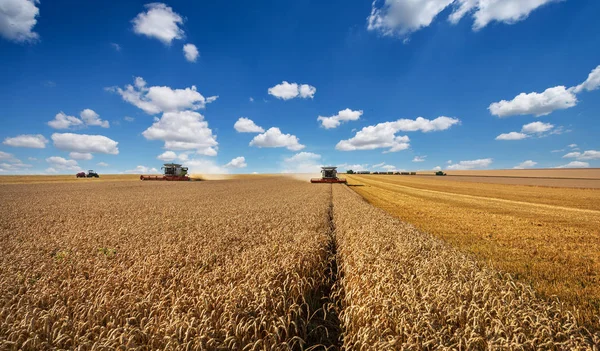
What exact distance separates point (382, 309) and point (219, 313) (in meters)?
2.39

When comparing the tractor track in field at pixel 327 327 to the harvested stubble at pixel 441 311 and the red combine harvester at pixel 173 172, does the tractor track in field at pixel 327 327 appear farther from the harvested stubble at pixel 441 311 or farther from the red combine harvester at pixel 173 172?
the red combine harvester at pixel 173 172

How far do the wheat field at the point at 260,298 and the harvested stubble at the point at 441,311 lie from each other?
0.02m

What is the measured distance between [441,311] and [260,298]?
2.68 metres

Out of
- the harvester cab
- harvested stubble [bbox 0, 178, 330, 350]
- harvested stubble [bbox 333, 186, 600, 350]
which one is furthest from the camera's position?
the harvester cab

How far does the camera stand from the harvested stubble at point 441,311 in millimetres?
3174

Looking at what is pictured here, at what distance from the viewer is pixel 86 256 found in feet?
20.8

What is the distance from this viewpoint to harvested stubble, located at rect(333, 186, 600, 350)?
10.4 ft

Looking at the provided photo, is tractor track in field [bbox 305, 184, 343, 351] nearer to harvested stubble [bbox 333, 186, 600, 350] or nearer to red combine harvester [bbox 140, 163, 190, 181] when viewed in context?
harvested stubble [bbox 333, 186, 600, 350]

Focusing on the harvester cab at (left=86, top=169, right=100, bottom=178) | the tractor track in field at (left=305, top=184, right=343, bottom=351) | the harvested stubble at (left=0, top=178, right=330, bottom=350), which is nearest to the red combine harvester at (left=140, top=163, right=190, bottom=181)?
the harvester cab at (left=86, top=169, right=100, bottom=178)

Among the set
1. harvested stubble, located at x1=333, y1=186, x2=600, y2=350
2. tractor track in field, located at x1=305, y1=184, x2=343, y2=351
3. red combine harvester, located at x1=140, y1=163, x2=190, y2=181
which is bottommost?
tractor track in field, located at x1=305, y1=184, x2=343, y2=351

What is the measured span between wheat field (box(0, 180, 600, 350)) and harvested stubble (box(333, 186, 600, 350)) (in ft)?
0.08

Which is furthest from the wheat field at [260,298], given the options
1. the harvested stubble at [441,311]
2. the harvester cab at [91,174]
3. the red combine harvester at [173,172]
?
the harvester cab at [91,174]

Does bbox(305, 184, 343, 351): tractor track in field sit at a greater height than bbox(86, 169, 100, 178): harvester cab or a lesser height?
lesser

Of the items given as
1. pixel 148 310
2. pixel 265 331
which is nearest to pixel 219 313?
pixel 265 331
